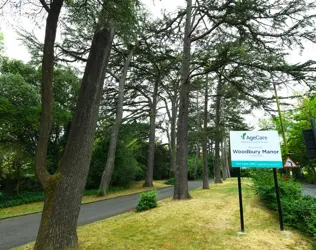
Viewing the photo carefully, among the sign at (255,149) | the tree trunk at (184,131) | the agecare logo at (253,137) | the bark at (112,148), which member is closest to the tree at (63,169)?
the sign at (255,149)

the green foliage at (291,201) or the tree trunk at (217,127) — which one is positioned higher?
the tree trunk at (217,127)

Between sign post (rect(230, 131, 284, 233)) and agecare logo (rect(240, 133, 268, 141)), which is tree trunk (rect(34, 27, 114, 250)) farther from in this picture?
agecare logo (rect(240, 133, 268, 141))

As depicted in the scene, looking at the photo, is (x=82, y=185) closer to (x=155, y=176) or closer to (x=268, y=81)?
(x=268, y=81)

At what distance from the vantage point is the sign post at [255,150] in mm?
4840

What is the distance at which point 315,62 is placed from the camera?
6.28 m

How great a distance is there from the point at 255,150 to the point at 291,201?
228 cm

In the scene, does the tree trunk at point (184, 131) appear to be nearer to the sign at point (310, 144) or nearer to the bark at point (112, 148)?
the bark at point (112, 148)

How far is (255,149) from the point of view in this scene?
500 centimetres

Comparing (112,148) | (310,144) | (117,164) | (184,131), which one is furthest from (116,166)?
(310,144)

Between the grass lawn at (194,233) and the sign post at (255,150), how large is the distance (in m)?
0.74

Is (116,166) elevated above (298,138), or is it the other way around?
(298,138)

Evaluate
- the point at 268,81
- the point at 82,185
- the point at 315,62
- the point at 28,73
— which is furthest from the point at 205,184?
the point at 28,73

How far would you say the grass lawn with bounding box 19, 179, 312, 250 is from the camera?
12.5 feet

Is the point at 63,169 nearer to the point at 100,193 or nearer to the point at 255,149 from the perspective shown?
the point at 255,149
